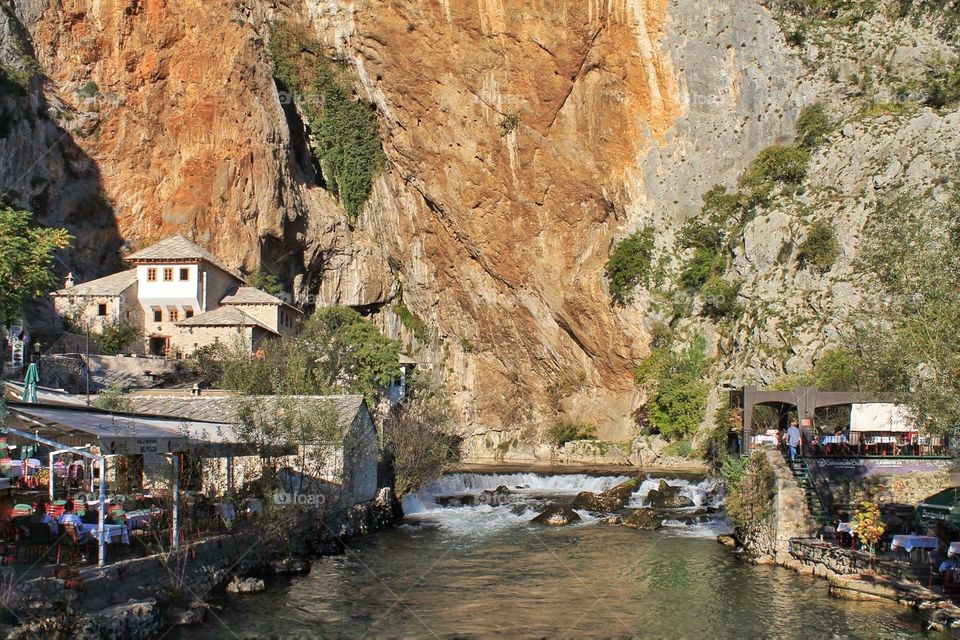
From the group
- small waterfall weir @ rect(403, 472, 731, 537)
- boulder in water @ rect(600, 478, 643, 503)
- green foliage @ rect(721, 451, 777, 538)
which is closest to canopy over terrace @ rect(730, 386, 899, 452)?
green foliage @ rect(721, 451, 777, 538)

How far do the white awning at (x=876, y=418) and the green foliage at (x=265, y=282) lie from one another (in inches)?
1568

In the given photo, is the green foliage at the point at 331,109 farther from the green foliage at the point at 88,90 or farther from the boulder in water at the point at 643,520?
the boulder in water at the point at 643,520

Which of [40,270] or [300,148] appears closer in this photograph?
[40,270]

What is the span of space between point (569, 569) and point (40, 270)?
18.4 m

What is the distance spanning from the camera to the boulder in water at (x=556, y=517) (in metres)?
35.1

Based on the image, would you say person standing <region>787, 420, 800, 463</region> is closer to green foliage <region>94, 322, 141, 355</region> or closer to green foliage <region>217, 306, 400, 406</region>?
green foliage <region>217, 306, 400, 406</region>

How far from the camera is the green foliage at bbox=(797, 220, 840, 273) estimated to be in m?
46.4

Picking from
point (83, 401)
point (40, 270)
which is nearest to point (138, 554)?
point (40, 270)

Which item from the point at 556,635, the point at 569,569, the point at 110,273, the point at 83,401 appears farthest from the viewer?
the point at 110,273

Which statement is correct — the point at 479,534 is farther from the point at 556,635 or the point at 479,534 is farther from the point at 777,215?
the point at 777,215

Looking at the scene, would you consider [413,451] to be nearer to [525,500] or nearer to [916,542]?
[525,500]

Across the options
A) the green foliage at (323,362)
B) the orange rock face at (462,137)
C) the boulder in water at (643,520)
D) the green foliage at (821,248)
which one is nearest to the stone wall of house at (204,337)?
the green foliage at (323,362)

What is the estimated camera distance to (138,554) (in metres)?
19.4

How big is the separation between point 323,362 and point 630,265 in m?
22.0
